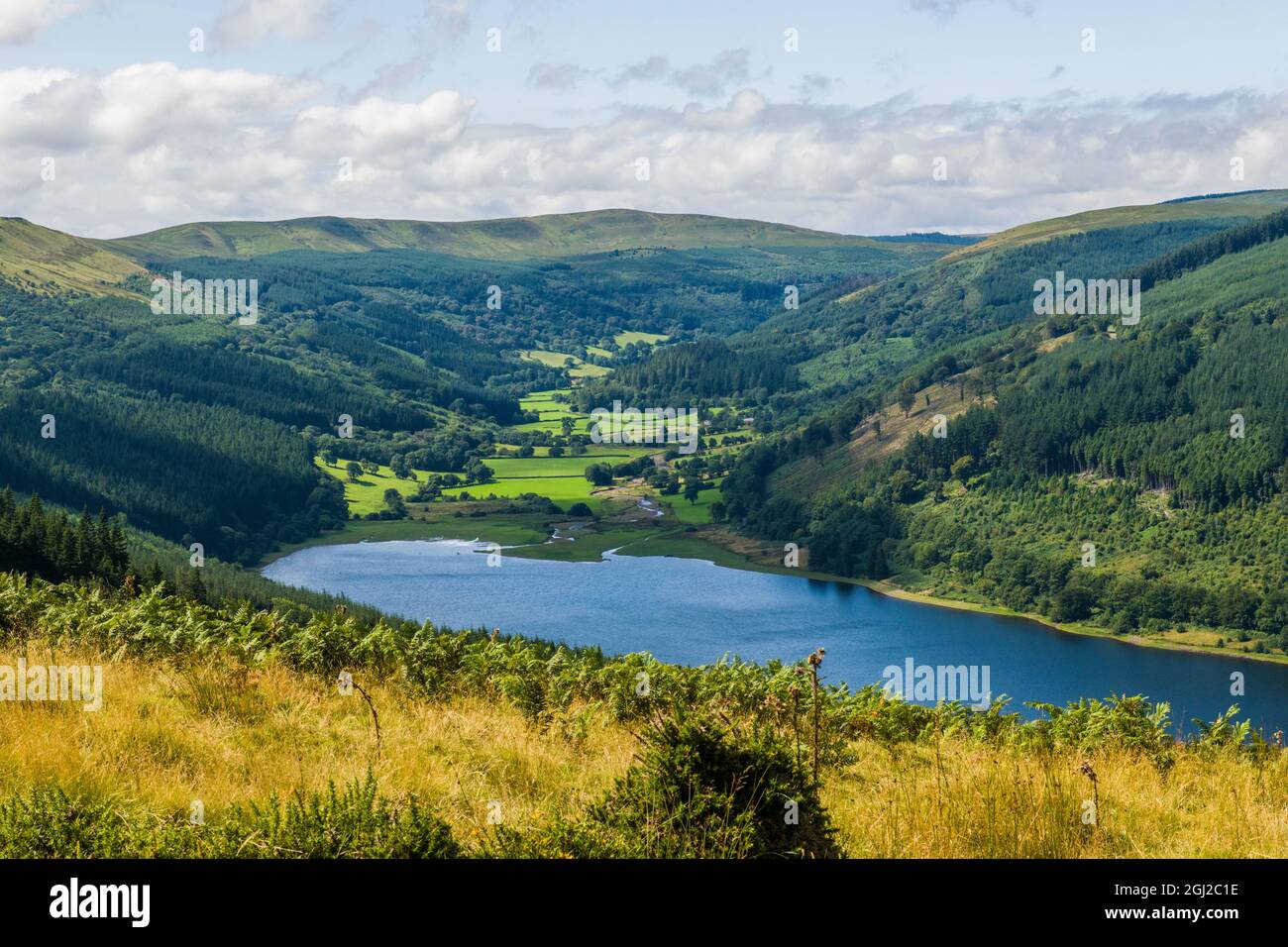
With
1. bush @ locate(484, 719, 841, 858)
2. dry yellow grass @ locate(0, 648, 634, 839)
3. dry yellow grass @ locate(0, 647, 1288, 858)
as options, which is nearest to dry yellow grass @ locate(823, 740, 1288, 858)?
dry yellow grass @ locate(0, 647, 1288, 858)

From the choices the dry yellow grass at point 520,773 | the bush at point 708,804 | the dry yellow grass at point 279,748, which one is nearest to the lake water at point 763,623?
the dry yellow grass at point 520,773

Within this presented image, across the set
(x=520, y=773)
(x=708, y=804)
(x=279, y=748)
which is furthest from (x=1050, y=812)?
(x=279, y=748)

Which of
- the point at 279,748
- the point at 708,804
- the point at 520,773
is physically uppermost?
the point at 708,804

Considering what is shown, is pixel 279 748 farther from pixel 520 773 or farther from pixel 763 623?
pixel 763 623

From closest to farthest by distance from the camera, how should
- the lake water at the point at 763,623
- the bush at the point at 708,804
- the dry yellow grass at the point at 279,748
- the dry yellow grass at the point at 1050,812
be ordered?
the bush at the point at 708,804 < the dry yellow grass at the point at 1050,812 < the dry yellow grass at the point at 279,748 < the lake water at the point at 763,623

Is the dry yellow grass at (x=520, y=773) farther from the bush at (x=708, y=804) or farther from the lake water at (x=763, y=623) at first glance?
the lake water at (x=763, y=623)

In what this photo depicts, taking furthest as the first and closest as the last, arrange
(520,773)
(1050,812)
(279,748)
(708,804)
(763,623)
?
1. (763,623)
2. (279,748)
3. (520,773)
4. (1050,812)
5. (708,804)
